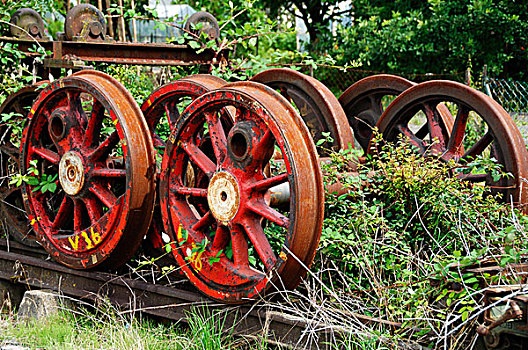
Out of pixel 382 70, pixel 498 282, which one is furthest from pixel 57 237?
pixel 382 70

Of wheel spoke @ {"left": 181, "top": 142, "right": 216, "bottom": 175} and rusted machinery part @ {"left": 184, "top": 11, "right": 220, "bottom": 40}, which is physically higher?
rusted machinery part @ {"left": 184, "top": 11, "right": 220, "bottom": 40}

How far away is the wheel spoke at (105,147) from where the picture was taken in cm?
430

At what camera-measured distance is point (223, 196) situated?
374cm

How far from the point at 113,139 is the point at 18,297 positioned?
171 centimetres

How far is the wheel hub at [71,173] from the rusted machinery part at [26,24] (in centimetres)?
201

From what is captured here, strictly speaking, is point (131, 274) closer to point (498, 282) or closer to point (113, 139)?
point (113, 139)

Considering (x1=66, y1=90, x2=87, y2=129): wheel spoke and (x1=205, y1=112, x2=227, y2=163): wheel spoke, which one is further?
(x1=66, y1=90, x2=87, y2=129): wheel spoke

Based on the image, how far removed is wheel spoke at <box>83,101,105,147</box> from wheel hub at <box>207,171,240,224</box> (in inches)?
44.8

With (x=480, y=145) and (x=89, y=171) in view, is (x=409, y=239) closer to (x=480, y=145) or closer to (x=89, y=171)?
(x=480, y=145)

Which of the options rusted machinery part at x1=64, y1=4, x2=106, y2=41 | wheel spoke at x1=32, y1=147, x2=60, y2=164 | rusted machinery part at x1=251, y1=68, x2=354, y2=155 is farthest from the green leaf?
wheel spoke at x1=32, y1=147, x2=60, y2=164

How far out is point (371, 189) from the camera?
423 centimetres

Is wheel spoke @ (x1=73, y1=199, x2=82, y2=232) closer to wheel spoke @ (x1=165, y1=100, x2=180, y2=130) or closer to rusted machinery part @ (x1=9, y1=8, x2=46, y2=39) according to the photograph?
wheel spoke @ (x1=165, y1=100, x2=180, y2=130)

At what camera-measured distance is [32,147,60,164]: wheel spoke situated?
15.3 ft

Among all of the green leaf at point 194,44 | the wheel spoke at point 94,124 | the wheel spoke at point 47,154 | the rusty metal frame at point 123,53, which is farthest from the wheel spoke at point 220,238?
the green leaf at point 194,44
